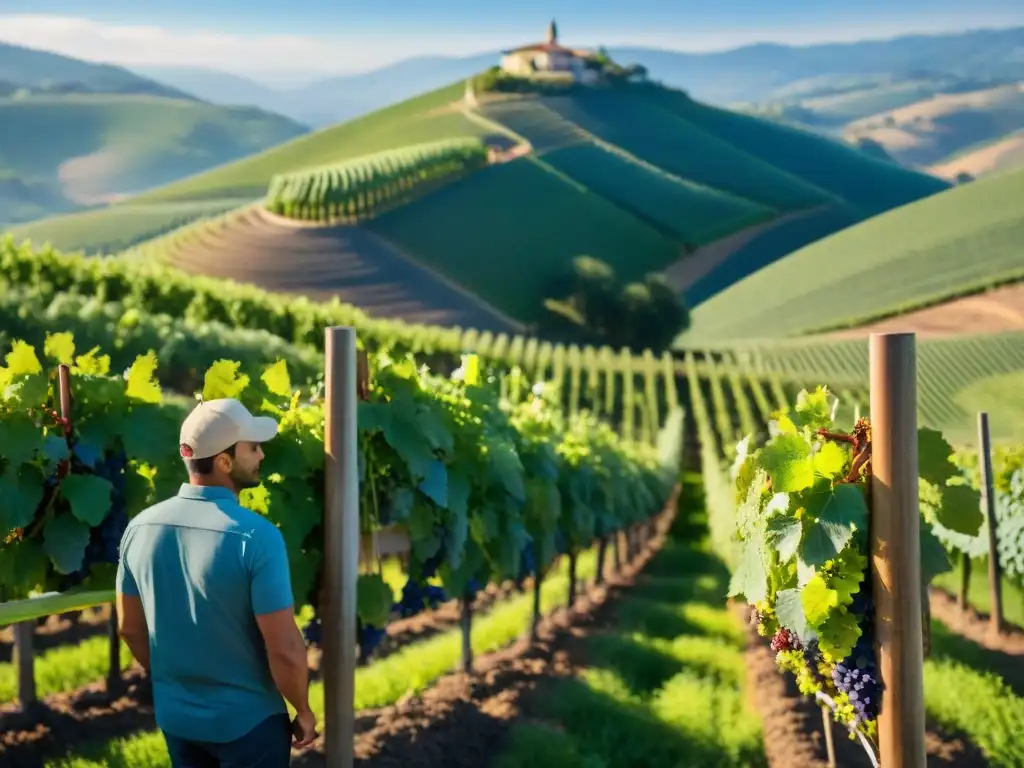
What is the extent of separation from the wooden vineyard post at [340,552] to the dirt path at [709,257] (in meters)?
43.5

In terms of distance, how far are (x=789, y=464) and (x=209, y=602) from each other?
1.29m

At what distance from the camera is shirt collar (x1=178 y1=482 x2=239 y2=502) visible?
230cm

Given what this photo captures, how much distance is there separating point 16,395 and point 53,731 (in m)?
1.30

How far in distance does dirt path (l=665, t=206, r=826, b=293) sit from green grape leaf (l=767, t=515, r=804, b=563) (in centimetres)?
4388

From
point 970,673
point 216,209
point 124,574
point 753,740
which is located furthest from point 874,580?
point 216,209

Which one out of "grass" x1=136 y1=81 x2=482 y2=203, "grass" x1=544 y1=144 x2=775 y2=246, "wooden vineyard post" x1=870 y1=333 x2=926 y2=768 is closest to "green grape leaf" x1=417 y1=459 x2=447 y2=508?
"wooden vineyard post" x1=870 y1=333 x2=926 y2=768

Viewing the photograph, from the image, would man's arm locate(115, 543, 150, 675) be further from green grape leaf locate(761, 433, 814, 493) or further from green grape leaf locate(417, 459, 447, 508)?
green grape leaf locate(761, 433, 814, 493)

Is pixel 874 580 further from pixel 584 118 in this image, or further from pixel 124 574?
pixel 584 118

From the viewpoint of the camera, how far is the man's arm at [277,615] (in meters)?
2.23

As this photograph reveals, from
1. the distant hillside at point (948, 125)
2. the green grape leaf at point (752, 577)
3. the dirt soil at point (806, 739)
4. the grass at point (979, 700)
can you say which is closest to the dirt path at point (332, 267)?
the grass at point (979, 700)

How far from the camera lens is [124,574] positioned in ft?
8.05

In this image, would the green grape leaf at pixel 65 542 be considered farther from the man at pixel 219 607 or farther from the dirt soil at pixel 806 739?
the dirt soil at pixel 806 739

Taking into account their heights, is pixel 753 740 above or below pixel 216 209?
below

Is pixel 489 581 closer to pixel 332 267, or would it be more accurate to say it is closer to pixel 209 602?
pixel 209 602
